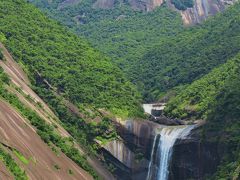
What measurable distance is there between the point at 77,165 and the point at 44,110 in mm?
9250

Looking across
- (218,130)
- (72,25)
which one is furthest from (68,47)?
(72,25)

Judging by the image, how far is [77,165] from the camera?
6359 centimetres

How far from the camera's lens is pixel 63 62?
90.8 metres

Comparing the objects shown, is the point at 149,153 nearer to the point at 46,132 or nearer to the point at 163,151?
the point at 163,151

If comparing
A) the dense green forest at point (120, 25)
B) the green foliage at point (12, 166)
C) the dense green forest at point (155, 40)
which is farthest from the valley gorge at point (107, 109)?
the dense green forest at point (120, 25)

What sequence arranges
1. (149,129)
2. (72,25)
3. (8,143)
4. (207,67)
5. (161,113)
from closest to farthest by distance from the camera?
(8,143) → (149,129) → (161,113) → (207,67) → (72,25)

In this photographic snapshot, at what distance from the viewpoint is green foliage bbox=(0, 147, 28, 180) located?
142 feet

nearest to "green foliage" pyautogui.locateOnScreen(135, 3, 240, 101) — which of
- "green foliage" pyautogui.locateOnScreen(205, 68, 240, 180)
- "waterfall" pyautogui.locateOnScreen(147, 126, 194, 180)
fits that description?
"green foliage" pyautogui.locateOnScreen(205, 68, 240, 180)

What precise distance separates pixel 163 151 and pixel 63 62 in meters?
22.3

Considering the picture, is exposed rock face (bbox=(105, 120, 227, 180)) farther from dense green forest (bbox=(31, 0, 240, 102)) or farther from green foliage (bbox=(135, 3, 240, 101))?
green foliage (bbox=(135, 3, 240, 101))

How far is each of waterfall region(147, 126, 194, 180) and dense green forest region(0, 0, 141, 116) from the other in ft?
19.6

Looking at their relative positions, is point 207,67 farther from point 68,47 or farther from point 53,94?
point 53,94

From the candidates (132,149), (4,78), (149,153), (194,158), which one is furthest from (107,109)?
(4,78)

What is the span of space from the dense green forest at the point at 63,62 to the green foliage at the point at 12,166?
3613cm
